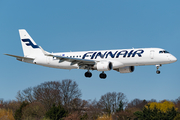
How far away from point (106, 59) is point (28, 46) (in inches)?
677

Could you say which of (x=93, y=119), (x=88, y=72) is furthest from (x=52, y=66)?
(x=93, y=119)

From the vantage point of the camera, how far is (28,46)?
57.2 m

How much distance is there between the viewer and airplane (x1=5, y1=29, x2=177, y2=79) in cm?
4533

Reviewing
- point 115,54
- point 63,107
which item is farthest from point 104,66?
point 63,107

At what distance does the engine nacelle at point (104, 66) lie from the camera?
4650cm

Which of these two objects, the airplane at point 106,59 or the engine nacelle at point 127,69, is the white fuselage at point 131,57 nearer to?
the airplane at point 106,59

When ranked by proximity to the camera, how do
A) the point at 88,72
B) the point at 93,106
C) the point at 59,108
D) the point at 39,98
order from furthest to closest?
1. the point at 93,106
2. the point at 39,98
3. the point at 59,108
4. the point at 88,72

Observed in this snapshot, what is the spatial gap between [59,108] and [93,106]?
22808mm

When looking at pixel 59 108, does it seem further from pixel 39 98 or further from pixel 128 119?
pixel 128 119

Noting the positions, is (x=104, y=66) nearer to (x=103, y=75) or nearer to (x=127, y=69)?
(x=103, y=75)

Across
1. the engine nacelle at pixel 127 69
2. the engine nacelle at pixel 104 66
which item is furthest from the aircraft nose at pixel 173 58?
the engine nacelle at pixel 104 66

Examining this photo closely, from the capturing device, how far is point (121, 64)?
46.7 metres

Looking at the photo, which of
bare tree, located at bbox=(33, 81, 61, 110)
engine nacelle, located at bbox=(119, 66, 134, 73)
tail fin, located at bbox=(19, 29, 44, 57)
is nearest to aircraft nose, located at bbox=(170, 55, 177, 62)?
engine nacelle, located at bbox=(119, 66, 134, 73)

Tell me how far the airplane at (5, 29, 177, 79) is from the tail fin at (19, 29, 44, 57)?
0.49 metres
